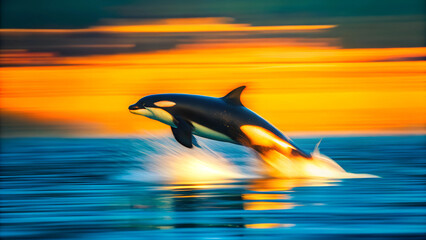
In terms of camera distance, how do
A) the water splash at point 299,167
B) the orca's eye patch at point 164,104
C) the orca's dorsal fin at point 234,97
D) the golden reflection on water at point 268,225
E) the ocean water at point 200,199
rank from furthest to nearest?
the orca's eye patch at point 164,104, the water splash at point 299,167, the orca's dorsal fin at point 234,97, the golden reflection on water at point 268,225, the ocean water at point 200,199

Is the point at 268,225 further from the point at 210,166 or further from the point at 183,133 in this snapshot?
the point at 210,166

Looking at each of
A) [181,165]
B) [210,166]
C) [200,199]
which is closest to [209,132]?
[210,166]

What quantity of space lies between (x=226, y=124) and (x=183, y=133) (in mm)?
709

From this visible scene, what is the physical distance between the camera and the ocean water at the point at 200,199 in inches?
354

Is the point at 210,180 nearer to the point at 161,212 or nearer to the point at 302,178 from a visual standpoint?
the point at 302,178

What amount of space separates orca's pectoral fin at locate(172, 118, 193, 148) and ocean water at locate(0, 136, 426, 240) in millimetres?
627

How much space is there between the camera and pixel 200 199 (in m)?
11.0

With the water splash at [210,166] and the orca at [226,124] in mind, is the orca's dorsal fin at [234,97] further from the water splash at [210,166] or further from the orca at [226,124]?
the water splash at [210,166]

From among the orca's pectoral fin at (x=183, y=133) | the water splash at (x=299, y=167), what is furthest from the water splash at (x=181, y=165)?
the orca's pectoral fin at (x=183, y=133)

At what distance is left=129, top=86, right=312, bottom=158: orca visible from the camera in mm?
13000

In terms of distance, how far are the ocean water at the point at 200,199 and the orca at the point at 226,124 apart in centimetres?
59

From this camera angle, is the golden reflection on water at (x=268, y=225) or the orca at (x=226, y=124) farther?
the orca at (x=226, y=124)

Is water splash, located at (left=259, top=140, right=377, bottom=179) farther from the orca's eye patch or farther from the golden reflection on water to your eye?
the golden reflection on water

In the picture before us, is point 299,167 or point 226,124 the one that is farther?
point 299,167
